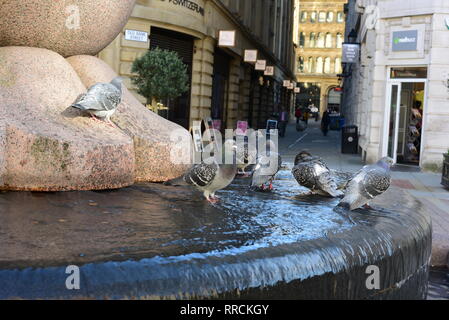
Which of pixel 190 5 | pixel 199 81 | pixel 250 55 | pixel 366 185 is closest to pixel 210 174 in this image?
pixel 366 185

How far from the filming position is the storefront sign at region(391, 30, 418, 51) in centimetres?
1764

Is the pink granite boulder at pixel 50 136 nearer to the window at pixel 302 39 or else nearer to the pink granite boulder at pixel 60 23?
the pink granite boulder at pixel 60 23

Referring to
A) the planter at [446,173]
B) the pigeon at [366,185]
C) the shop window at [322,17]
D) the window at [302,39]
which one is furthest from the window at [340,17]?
the pigeon at [366,185]

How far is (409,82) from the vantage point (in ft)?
59.5

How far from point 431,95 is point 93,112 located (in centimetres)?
1318

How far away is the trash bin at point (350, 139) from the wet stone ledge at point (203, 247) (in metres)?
17.6

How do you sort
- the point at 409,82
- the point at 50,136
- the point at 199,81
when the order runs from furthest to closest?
the point at 199,81 < the point at 409,82 < the point at 50,136

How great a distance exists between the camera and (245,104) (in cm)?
3738

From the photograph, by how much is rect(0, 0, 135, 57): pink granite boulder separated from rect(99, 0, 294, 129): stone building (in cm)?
1251

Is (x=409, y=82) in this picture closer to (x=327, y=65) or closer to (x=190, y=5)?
(x=190, y=5)

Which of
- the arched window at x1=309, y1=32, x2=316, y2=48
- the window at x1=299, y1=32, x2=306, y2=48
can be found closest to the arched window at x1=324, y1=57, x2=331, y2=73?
the arched window at x1=309, y1=32, x2=316, y2=48

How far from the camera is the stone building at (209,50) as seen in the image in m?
20.5

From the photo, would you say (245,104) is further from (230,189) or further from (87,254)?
(87,254)

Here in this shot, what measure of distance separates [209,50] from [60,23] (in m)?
19.7
